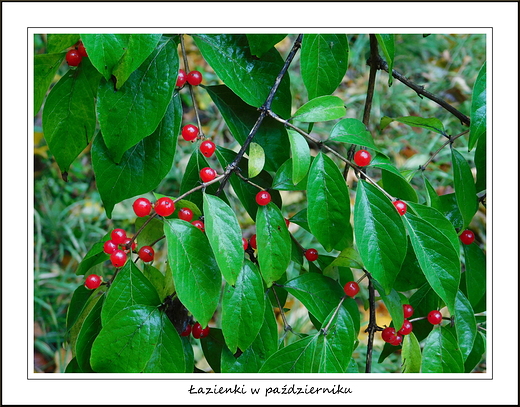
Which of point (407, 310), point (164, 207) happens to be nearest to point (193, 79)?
point (164, 207)

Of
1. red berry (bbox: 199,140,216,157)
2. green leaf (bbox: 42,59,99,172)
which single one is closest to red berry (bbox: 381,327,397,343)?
red berry (bbox: 199,140,216,157)

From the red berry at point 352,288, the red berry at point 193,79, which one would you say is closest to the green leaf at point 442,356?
the red berry at point 352,288

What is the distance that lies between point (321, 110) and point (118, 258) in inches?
11.5

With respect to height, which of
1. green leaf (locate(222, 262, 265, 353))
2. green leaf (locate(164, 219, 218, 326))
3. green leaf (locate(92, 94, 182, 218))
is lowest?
green leaf (locate(222, 262, 265, 353))

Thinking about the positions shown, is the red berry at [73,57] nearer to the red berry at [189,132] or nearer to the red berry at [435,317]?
the red berry at [189,132]

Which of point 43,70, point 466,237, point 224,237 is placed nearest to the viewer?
point 224,237

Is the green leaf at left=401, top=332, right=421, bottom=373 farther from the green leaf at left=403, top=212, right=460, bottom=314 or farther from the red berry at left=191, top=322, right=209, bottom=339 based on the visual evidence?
the red berry at left=191, top=322, right=209, bottom=339

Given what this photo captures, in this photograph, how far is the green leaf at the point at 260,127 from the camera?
661 millimetres

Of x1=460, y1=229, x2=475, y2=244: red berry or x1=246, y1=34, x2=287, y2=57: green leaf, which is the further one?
x1=460, y1=229, x2=475, y2=244: red berry

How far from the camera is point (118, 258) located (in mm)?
563

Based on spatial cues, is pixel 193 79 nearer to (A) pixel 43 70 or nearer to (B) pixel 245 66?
(B) pixel 245 66

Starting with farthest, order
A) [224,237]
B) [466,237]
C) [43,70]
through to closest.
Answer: [466,237]
[43,70]
[224,237]

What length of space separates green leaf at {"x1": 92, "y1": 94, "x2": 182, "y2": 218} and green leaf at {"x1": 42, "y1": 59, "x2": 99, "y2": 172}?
4 centimetres

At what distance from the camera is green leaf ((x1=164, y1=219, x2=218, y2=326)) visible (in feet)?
1.68
